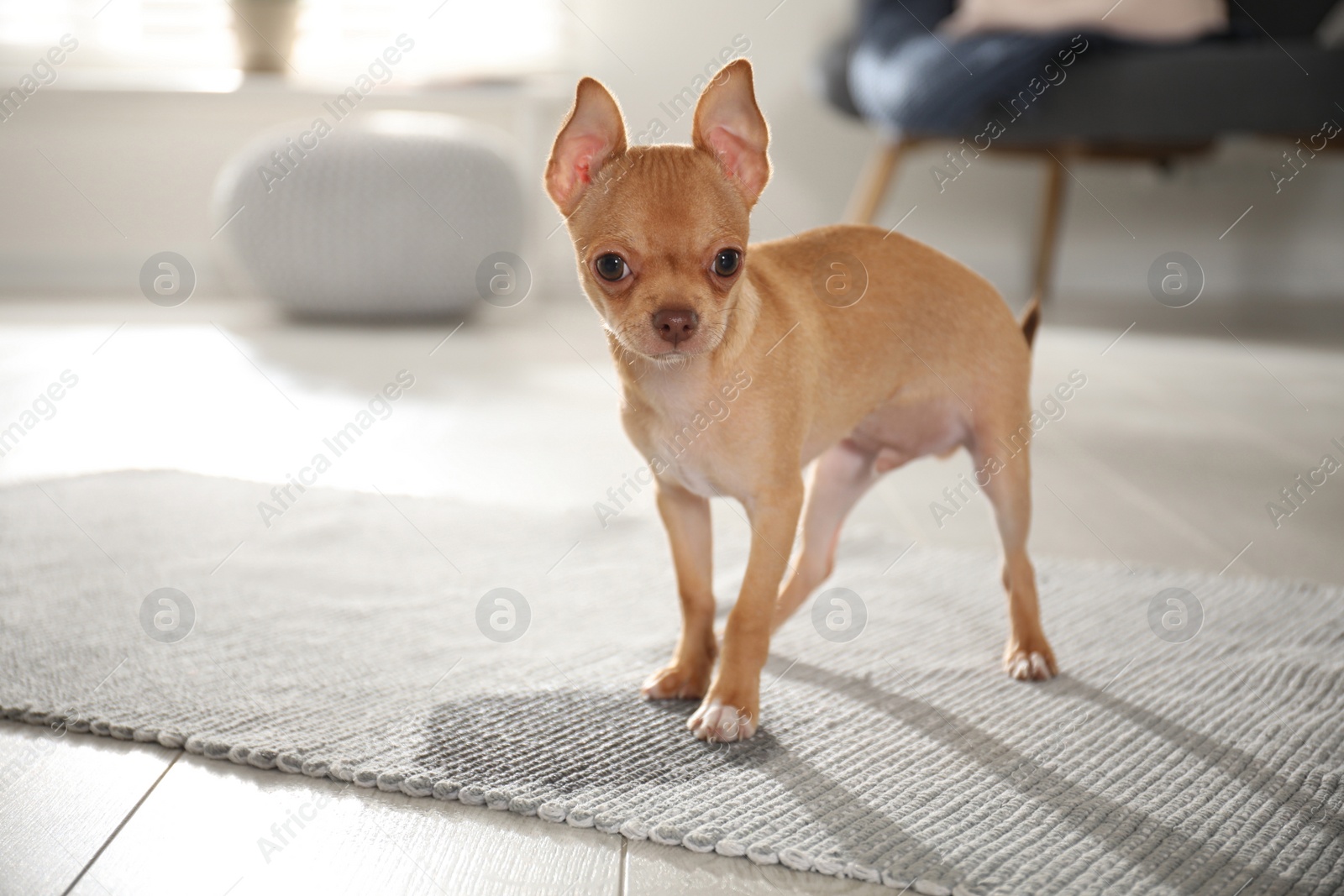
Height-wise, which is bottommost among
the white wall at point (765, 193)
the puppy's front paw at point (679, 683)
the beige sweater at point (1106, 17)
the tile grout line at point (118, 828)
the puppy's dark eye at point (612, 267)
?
the white wall at point (765, 193)

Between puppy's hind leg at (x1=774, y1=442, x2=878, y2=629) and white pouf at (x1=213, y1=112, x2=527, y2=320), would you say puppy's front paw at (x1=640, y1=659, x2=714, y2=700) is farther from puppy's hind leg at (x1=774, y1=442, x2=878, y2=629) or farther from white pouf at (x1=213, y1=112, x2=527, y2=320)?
white pouf at (x1=213, y1=112, x2=527, y2=320)

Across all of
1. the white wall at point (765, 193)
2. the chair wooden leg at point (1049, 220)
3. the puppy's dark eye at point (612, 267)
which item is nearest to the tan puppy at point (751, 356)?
the puppy's dark eye at point (612, 267)

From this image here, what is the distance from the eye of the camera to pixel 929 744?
1379 millimetres

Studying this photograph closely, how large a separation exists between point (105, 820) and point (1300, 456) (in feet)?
8.97

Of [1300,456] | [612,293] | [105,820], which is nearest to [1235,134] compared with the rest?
[1300,456]

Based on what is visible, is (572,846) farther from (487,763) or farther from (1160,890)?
(1160,890)

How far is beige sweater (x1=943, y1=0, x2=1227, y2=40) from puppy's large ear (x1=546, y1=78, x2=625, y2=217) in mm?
3078

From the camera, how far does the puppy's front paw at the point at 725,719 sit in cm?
137

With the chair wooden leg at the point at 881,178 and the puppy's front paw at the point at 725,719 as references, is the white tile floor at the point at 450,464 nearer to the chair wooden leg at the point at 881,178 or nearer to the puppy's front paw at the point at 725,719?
the puppy's front paw at the point at 725,719

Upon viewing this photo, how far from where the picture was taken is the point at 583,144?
4.58 feet

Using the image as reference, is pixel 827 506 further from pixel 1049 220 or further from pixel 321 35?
pixel 321 35

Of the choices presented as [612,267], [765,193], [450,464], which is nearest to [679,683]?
[612,267]

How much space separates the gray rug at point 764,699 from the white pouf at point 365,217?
2545mm

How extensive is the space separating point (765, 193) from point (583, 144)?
4.57m
